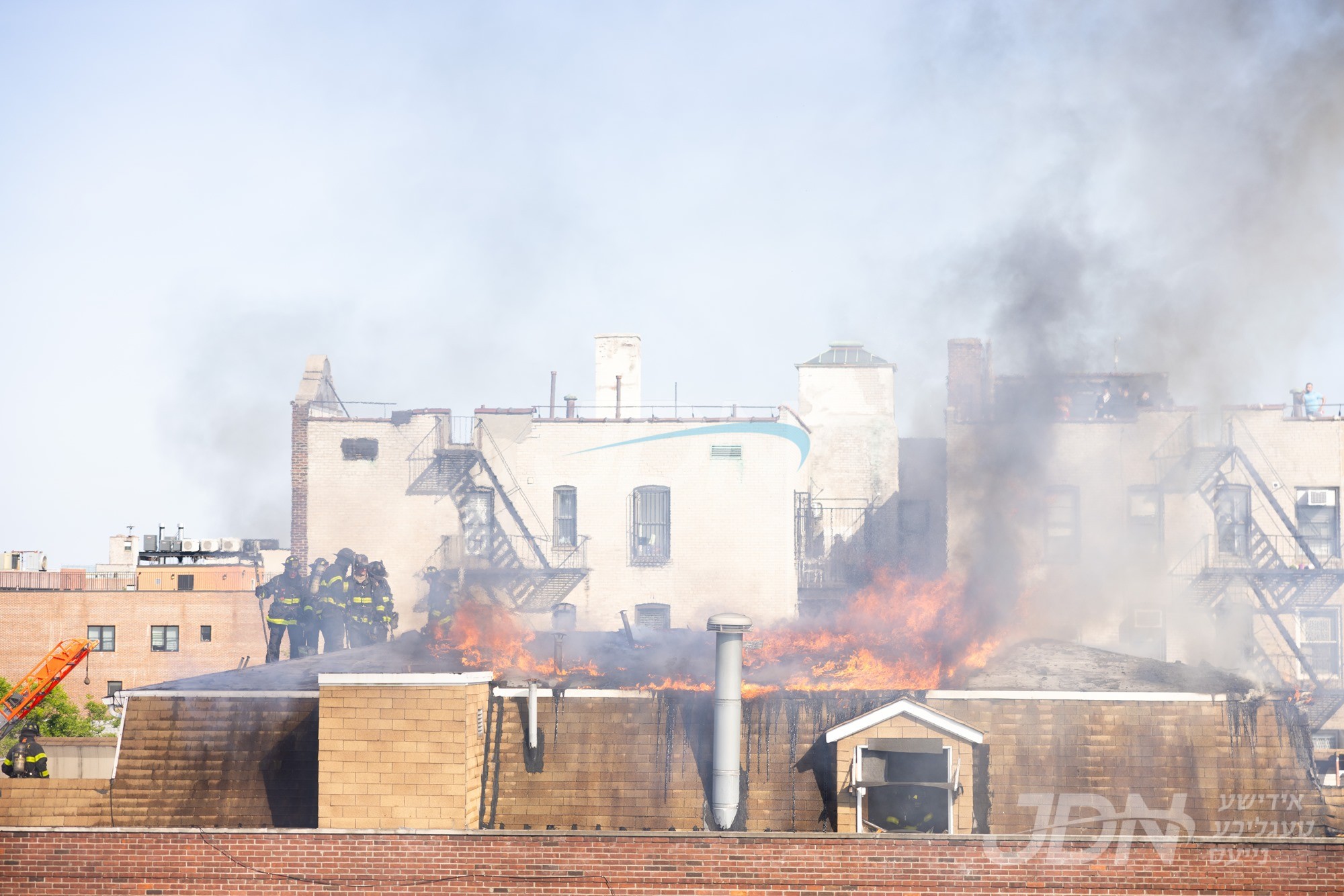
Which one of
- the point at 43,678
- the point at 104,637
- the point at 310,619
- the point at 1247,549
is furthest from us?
the point at 104,637

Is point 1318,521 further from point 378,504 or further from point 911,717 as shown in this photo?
point 378,504

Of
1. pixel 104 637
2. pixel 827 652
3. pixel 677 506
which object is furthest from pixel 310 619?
pixel 104 637

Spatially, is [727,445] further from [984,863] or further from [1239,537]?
[984,863]

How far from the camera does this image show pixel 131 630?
145 ft

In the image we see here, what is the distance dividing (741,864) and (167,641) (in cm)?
3485

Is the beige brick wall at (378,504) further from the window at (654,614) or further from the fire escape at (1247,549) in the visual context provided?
the fire escape at (1247,549)

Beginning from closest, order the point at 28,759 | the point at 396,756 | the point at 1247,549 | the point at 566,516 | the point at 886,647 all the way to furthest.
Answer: the point at 396,756 < the point at 28,759 < the point at 886,647 < the point at 1247,549 < the point at 566,516

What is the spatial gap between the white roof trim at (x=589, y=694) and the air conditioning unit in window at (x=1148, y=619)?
20.1 metres

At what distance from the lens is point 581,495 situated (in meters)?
35.8

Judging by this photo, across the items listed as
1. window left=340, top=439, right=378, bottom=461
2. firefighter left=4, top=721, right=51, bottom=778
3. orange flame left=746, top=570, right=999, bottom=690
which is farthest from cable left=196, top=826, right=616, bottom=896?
window left=340, top=439, right=378, bottom=461

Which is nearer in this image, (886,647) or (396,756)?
(396,756)

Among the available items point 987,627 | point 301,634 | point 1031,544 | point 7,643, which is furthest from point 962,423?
point 7,643

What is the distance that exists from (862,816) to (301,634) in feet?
54.0

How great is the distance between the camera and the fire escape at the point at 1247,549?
32.3 meters
